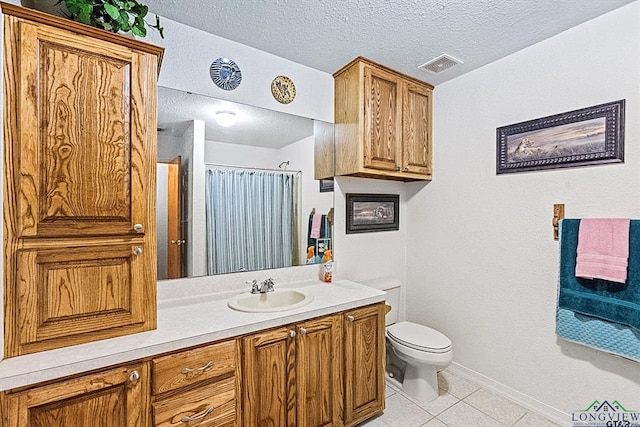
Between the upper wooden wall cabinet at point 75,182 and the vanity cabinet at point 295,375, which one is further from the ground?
the upper wooden wall cabinet at point 75,182

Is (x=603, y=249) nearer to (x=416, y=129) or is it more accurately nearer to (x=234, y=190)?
(x=416, y=129)

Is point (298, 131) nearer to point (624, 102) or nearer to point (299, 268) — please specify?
point (299, 268)

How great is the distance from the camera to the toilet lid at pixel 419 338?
6.70 ft

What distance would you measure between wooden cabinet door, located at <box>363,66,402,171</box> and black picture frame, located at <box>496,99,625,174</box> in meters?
0.72

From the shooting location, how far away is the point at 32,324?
44.3 inches

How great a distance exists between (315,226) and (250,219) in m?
0.52

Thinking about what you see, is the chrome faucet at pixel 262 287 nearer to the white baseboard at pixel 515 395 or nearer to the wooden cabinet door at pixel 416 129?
the wooden cabinet door at pixel 416 129

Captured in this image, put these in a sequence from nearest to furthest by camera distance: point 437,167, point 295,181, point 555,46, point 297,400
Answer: point 297,400, point 555,46, point 295,181, point 437,167

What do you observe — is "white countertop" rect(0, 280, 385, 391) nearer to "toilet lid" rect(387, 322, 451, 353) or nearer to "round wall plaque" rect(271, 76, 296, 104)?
"toilet lid" rect(387, 322, 451, 353)

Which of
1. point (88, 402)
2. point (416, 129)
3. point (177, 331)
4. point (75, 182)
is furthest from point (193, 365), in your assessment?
point (416, 129)

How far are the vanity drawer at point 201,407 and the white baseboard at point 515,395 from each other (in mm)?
1867

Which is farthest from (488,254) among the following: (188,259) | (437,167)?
(188,259)

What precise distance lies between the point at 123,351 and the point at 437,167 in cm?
246

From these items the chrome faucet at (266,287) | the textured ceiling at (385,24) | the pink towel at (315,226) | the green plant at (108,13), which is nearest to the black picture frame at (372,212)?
the pink towel at (315,226)
